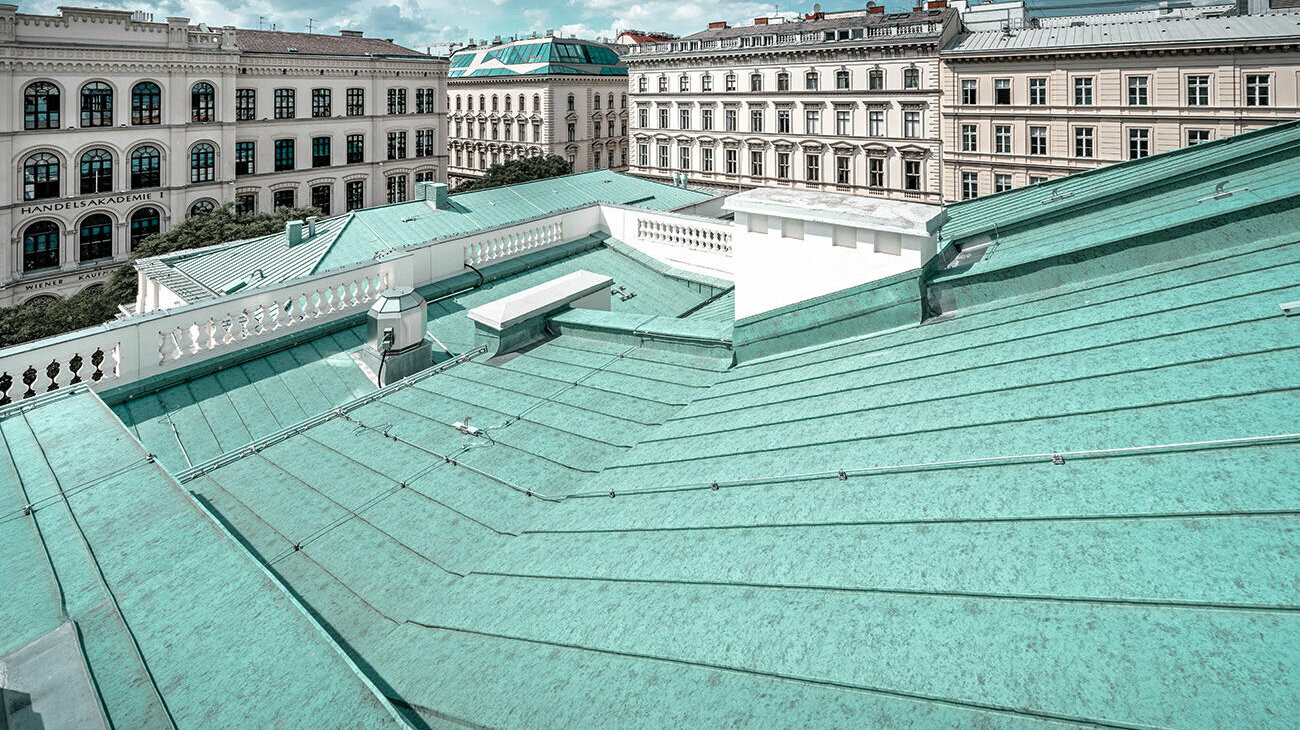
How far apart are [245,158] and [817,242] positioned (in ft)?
219

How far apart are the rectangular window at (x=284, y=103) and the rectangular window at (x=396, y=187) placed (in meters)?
10.6

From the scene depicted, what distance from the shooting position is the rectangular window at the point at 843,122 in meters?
64.5

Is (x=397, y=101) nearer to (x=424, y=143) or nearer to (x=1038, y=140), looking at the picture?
(x=424, y=143)

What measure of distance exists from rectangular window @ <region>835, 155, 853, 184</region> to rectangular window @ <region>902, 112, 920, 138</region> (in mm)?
5169

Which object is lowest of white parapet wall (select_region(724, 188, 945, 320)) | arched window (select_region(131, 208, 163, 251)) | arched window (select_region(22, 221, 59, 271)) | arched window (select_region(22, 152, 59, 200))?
white parapet wall (select_region(724, 188, 945, 320))

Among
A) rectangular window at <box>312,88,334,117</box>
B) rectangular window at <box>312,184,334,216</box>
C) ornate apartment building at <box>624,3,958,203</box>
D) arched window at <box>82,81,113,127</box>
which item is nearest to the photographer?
arched window at <box>82,81,113,127</box>

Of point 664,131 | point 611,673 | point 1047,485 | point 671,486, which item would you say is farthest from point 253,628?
point 664,131

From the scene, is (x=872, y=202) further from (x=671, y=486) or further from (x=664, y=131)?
(x=664, y=131)

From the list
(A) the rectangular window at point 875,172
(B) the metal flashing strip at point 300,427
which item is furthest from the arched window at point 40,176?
(A) the rectangular window at point 875,172

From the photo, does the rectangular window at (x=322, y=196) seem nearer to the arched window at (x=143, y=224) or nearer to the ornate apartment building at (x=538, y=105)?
the arched window at (x=143, y=224)

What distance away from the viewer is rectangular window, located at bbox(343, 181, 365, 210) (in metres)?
70.9

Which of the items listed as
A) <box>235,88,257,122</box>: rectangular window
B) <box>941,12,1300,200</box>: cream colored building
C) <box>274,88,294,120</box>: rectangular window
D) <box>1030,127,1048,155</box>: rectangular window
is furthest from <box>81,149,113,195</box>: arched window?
<box>1030,127,1048,155</box>: rectangular window

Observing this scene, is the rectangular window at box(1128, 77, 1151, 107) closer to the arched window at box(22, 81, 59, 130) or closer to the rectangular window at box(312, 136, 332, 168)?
the rectangular window at box(312, 136, 332, 168)

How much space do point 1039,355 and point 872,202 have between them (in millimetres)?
3902
